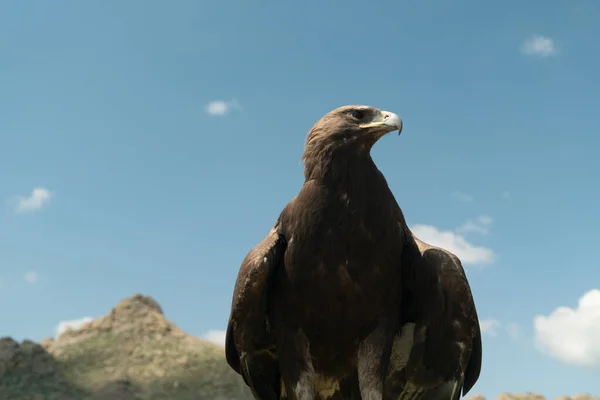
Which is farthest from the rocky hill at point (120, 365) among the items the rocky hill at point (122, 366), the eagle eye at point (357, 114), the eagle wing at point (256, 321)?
the eagle eye at point (357, 114)

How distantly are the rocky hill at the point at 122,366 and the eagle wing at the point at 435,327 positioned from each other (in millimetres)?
16869

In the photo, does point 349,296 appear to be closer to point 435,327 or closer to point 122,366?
point 435,327

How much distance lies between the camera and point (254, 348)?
5.98 m

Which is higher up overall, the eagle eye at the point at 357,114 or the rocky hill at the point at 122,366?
the rocky hill at the point at 122,366

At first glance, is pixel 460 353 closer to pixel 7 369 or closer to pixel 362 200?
pixel 362 200

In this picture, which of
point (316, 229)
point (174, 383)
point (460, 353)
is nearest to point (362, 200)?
point (316, 229)

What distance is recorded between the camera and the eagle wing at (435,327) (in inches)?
228

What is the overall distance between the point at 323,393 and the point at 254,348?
78 cm

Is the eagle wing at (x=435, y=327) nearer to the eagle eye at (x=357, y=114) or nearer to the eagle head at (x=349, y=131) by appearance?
the eagle head at (x=349, y=131)

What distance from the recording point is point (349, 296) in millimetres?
5465

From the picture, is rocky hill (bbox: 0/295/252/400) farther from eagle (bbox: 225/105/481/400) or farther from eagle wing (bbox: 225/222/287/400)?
eagle (bbox: 225/105/481/400)

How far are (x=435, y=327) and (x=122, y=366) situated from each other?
20.9 meters

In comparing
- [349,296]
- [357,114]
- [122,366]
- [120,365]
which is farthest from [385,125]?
[120,365]

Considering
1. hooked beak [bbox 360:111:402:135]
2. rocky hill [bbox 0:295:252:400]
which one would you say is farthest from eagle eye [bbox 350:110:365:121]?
rocky hill [bbox 0:295:252:400]
